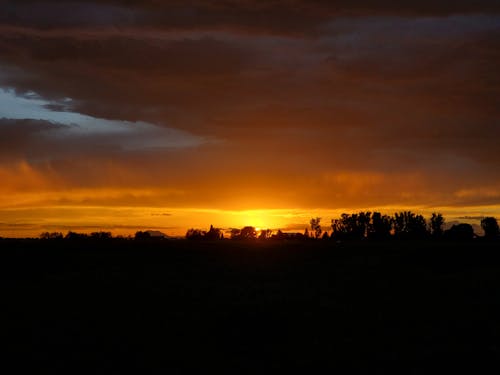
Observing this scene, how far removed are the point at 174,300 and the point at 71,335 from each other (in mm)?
7683

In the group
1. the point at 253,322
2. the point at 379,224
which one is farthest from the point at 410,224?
A: the point at 253,322

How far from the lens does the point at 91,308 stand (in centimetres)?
2727

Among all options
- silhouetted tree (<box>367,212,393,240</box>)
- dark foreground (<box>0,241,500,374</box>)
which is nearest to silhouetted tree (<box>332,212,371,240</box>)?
silhouetted tree (<box>367,212,393,240</box>)

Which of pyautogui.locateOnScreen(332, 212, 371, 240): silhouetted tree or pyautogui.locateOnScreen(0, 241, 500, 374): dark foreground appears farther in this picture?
pyautogui.locateOnScreen(332, 212, 371, 240): silhouetted tree

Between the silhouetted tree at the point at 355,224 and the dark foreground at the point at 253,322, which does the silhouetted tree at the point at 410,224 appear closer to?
the silhouetted tree at the point at 355,224

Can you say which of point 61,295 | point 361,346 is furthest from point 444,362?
point 61,295

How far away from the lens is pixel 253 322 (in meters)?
23.4

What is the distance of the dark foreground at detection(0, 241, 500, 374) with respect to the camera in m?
18.5

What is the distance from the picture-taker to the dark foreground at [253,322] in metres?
18.5

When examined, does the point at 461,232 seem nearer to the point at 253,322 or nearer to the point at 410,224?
→ the point at 410,224

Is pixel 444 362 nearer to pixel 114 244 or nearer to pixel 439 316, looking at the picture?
pixel 439 316

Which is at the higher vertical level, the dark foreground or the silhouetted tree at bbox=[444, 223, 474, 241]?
the silhouetted tree at bbox=[444, 223, 474, 241]

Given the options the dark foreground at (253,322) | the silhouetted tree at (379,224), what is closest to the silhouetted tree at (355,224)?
the silhouetted tree at (379,224)

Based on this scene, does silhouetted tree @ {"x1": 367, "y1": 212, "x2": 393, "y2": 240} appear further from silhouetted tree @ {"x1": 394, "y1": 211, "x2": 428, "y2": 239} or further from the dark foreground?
the dark foreground
